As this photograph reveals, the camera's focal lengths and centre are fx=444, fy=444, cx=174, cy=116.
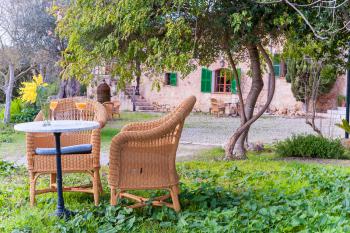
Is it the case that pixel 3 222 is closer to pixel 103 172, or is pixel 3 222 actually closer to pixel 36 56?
pixel 103 172

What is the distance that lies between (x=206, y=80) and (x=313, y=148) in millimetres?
12917

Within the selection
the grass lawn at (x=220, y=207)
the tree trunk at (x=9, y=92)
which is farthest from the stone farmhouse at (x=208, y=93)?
the grass lawn at (x=220, y=207)

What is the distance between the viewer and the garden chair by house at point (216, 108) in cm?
1884

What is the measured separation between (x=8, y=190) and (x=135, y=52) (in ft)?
8.79

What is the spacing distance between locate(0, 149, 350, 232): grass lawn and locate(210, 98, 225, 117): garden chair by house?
13575 mm

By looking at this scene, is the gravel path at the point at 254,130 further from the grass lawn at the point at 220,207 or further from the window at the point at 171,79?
the grass lawn at the point at 220,207

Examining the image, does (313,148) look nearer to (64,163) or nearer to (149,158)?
(149,158)

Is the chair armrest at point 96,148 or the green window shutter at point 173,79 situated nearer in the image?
the chair armrest at point 96,148

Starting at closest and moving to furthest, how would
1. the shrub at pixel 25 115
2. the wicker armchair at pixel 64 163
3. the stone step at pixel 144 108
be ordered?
1. the wicker armchair at pixel 64 163
2. the shrub at pixel 25 115
3. the stone step at pixel 144 108

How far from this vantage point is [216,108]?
61.9 feet

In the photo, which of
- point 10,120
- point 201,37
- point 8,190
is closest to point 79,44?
point 201,37

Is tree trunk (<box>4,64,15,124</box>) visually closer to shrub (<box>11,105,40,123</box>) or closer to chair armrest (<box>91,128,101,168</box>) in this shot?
shrub (<box>11,105,40,123</box>)

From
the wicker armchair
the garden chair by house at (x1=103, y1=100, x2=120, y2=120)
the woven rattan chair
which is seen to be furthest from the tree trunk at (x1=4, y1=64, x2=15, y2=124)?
the woven rattan chair

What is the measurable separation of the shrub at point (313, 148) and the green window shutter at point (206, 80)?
41.5 feet
